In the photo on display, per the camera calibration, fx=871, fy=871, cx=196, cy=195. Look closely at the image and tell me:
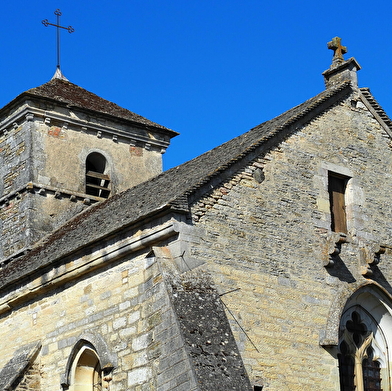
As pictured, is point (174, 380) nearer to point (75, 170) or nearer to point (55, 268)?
point (55, 268)

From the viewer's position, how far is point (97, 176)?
71.3 feet

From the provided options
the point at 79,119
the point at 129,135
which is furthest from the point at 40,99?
the point at 129,135

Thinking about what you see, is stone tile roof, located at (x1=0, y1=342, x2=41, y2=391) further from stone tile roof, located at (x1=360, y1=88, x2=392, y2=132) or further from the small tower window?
stone tile roof, located at (x1=360, y1=88, x2=392, y2=132)

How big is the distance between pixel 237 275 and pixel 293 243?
1384 mm

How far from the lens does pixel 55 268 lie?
14.9 m

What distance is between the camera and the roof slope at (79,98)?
70.7 ft

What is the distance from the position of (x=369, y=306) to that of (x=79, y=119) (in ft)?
32.2

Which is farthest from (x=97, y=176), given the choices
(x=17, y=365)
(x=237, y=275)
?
(x=237, y=275)

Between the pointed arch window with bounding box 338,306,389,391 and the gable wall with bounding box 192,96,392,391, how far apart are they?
58 cm

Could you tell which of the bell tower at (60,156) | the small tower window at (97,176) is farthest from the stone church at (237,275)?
the small tower window at (97,176)

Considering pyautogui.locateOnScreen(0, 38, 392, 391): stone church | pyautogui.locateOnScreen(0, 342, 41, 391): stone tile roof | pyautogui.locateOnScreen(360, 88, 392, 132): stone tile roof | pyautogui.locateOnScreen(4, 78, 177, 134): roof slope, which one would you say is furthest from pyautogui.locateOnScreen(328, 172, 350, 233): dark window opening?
pyautogui.locateOnScreen(4, 78, 177, 134): roof slope

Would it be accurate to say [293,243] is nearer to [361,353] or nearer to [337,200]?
[337,200]

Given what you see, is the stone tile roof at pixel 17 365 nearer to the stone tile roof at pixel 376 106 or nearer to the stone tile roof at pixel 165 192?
the stone tile roof at pixel 165 192

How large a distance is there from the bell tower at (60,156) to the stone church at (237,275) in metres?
2.61
